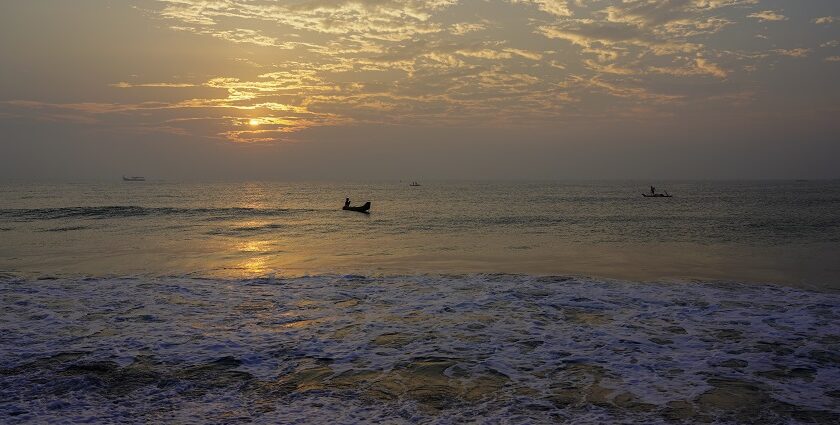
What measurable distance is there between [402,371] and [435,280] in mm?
9536

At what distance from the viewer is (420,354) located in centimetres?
1059

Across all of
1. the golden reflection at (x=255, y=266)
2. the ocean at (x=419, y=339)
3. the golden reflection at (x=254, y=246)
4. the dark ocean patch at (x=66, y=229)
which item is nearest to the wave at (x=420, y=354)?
the ocean at (x=419, y=339)

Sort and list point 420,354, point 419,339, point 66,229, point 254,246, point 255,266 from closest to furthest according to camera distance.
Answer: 1. point 420,354
2. point 419,339
3. point 255,266
4. point 254,246
5. point 66,229

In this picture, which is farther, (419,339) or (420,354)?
(419,339)

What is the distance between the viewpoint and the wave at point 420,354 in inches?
314

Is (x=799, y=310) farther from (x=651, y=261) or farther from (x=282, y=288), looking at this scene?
(x=282, y=288)

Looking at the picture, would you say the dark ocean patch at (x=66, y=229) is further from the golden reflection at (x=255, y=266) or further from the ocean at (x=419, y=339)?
the golden reflection at (x=255, y=266)

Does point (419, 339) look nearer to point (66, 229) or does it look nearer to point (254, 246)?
point (254, 246)

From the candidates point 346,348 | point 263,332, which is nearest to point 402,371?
point 346,348

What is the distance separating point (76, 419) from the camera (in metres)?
7.44

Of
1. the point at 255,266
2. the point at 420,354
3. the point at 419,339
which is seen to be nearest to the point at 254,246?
the point at 255,266

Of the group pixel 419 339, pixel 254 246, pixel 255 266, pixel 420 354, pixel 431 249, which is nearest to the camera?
pixel 420 354

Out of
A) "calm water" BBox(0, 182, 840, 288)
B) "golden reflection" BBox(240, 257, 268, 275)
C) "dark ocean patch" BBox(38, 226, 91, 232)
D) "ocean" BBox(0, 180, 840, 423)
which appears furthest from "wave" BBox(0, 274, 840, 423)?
"dark ocean patch" BBox(38, 226, 91, 232)

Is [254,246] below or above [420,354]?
below
